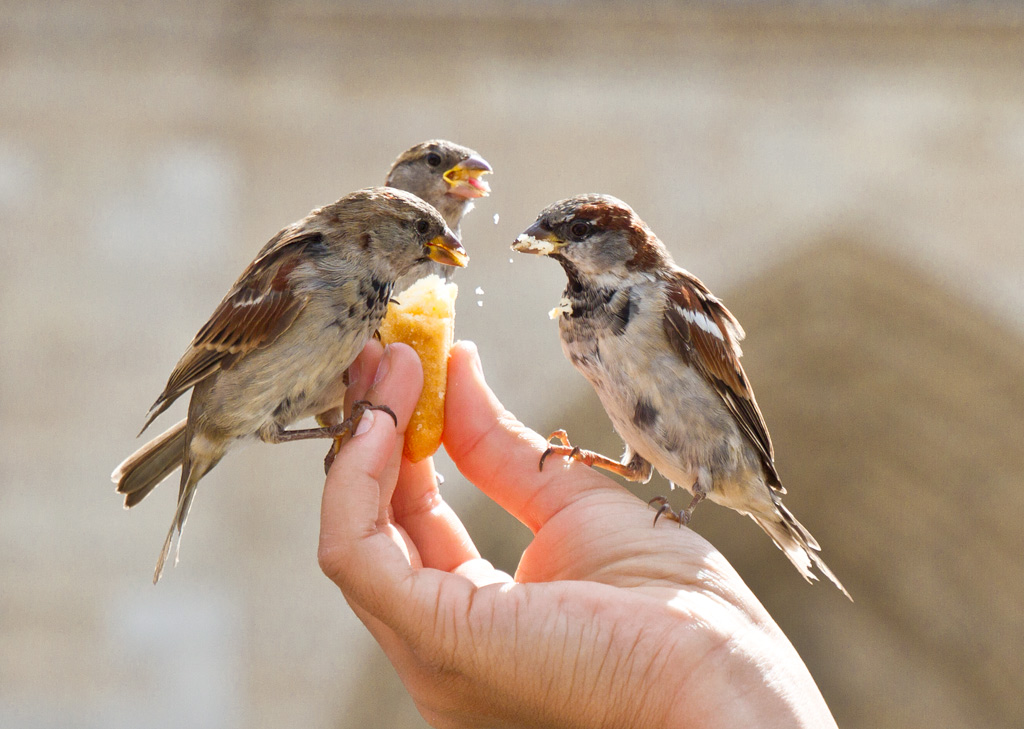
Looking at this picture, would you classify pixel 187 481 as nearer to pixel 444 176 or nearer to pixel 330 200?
pixel 444 176

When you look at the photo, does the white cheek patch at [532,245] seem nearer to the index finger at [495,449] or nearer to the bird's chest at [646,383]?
the bird's chest at [646,383]

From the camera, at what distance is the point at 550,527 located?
1499mm

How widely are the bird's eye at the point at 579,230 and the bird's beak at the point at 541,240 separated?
0.09ft

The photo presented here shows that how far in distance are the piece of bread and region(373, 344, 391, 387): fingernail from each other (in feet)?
0.25

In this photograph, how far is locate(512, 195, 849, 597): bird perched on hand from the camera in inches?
65.1

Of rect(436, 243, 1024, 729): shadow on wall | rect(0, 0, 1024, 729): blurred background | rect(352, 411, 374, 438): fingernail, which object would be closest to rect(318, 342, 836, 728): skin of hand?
rect(352, 411, 374, 438): fingernail

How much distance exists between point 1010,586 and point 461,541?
4.22 meters

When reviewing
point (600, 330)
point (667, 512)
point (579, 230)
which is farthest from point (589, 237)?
point (667, 512)

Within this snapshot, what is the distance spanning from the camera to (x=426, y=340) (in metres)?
1.61

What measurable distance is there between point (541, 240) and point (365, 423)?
1.63ft

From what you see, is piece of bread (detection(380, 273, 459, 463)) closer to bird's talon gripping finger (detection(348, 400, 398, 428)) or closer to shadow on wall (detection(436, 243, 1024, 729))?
bird's talon gripping finger (detection(348, 400, 398, 428))

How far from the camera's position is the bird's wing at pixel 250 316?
1541 mm

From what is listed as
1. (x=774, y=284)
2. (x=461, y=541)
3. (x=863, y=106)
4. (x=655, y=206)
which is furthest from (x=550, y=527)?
(x=863, y=106)

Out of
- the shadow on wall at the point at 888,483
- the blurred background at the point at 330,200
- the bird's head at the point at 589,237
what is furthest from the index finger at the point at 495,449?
the shadow on wall at the point at 888,483
